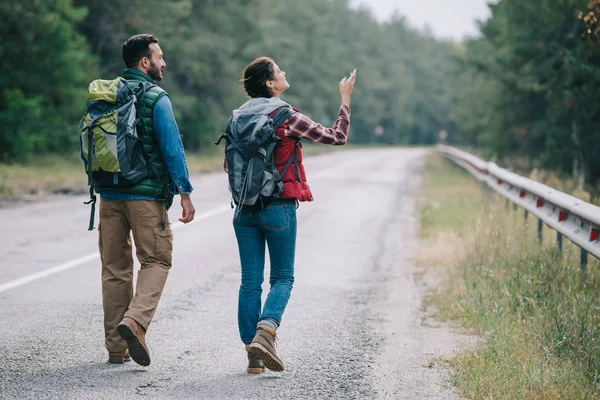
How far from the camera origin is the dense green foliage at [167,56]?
2442 cm

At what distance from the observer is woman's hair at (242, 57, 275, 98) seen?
5.51 meters

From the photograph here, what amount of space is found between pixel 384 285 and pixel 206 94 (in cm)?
3497

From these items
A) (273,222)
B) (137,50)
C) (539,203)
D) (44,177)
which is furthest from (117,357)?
(44,177)

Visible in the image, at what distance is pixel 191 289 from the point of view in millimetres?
8398

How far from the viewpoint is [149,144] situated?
217 inches

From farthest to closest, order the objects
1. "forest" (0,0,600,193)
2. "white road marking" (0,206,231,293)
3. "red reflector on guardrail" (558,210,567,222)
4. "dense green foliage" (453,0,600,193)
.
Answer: "forest" (0,0,600,193) → "dense green foliage" (453,0,600,193) → "white road marking" (0,206,231,293) → "red reflector on guardrail" (558,210,567,222)

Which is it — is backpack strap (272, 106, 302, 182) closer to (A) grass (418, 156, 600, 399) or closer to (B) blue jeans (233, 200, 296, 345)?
(B) blue jeans (233, 200, 296, 345)

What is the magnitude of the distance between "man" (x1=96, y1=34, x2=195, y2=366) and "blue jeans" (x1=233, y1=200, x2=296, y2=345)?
16.1 inches

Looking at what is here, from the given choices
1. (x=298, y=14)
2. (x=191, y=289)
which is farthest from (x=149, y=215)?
(x=298, y=14)

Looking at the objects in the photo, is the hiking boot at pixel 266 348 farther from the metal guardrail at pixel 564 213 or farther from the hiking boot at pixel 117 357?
the metal guardrail at pixel 564 213

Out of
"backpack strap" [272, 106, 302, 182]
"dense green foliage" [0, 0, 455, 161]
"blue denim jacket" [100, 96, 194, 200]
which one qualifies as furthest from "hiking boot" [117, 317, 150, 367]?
"dense green foliage" [0, 0, 455, 161]

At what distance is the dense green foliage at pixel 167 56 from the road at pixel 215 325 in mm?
12619

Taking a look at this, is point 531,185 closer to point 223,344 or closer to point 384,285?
point 384,285

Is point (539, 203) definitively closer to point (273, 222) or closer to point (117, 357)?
point (273, 222)
